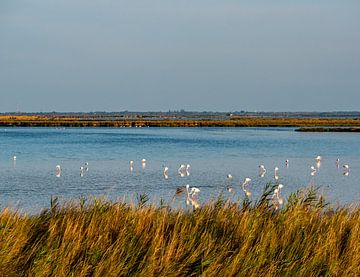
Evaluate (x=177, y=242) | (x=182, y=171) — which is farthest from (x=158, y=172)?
(x=177, y=242)

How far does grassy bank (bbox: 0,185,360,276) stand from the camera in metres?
8.13

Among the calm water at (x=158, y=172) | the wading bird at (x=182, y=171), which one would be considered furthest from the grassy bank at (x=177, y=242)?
the wading bird at (x=182, y=171)

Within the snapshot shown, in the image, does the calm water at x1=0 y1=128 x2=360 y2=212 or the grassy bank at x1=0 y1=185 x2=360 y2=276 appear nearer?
the grassy bank at x1=0 y1=185 x2=360 y2=276

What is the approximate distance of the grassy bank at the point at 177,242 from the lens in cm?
813

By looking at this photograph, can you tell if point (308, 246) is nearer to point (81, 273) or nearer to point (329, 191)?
point (81, 273)

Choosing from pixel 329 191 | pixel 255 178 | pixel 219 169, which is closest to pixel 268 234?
pixel 329 191

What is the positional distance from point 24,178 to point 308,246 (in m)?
24.9

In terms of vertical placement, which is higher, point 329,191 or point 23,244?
point 23,244

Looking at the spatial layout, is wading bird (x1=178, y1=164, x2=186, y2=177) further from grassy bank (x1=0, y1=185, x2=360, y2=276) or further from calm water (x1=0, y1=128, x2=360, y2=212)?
grassy bank (x1=0, y1=185, x2=360, y2=276)

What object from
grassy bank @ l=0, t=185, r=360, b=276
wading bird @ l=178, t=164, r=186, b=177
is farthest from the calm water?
grassy bank @ l=0, t=185, r=360, b=276

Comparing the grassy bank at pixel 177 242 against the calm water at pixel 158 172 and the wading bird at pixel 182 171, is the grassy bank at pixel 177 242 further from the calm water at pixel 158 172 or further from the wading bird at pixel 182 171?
the wading bird at pixel 182 171

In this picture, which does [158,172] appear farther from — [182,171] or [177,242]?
[177,242]

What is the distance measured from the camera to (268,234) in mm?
9312

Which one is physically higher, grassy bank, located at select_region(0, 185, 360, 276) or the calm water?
grassy bank, located at select_region(0, 185, 360, 276)
